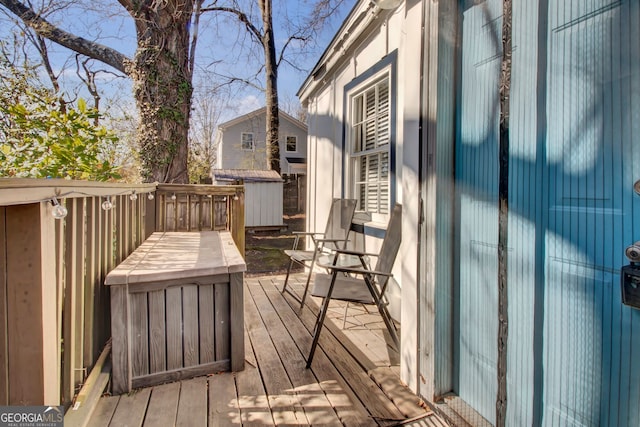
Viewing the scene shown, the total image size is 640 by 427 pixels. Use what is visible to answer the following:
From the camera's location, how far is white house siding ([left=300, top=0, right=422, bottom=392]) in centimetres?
196

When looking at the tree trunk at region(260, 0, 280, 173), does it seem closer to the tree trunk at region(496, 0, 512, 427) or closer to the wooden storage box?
the wooden storage box

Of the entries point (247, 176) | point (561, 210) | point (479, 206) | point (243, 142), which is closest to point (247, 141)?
point (243, 142)

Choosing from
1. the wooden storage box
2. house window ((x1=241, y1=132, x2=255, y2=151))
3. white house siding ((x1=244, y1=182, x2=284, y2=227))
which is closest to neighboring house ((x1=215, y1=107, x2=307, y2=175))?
house window ((x1=241, y1=132, x2=255, y2=151))

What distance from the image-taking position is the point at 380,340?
2643 millimetres

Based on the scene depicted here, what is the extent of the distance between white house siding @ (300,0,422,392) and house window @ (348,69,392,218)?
20cm

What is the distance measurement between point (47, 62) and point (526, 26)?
8.24 m

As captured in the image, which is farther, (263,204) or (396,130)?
(263,204)

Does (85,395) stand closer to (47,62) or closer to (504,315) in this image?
(504,315)

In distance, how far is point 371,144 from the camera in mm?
3783

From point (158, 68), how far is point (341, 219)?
3111 mm

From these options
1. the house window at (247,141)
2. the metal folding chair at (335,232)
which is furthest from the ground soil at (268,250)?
the house window at (247,141)

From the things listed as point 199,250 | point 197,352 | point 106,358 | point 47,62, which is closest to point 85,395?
point 106,358

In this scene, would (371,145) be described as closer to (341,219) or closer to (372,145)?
(372,145)

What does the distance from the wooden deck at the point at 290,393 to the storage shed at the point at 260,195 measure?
6848mm
